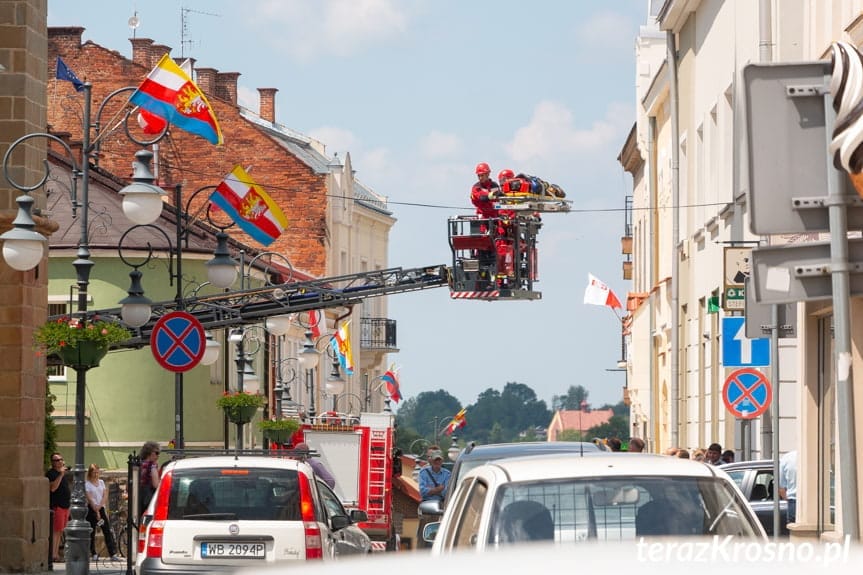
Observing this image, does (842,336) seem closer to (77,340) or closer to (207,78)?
(77,340)

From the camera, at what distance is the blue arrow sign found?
18984 millimetres

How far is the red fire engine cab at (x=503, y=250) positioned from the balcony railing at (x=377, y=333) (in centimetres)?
4108

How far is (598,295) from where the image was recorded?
159 feet

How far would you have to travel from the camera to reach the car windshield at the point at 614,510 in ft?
26.7

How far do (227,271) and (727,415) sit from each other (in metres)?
10.4

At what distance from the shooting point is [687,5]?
1398 inches

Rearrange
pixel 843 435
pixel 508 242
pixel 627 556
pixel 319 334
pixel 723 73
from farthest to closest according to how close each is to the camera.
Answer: pixel 319 334, pixel 508 242, pixel 723 73, pixel 843 435, pixel 627 556

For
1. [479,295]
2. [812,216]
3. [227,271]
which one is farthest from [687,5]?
[812,216]

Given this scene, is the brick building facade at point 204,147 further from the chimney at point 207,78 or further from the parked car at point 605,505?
the parked car at point 605,505

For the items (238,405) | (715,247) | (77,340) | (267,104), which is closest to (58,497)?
(77,340)

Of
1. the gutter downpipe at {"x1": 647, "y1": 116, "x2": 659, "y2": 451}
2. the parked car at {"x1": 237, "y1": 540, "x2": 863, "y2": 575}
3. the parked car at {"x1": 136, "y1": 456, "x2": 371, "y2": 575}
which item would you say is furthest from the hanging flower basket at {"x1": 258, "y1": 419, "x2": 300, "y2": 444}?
the parked car at {"x1": 237, "y1": 540, "x2": 863, "y2": 575}

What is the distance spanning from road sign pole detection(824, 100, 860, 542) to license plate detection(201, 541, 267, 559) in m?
7.60

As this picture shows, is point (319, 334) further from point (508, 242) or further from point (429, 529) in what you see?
point (429, 529)

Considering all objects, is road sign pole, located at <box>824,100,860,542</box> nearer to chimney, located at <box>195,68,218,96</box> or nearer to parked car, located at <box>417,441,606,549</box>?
parked car, located at <box>417,441,606,549</box>
